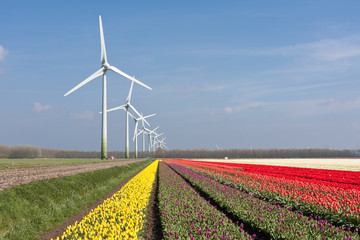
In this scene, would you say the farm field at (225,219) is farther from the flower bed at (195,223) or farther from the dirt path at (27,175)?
the dirt path at (27,175)

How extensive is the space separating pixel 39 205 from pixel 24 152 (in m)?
132

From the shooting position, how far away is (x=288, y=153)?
596 ft

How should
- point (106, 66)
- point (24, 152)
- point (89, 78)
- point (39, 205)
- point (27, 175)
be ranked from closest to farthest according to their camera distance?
point (39, 205), point (27, 175), point (89, 78), point (106, 66), point (24, 152)

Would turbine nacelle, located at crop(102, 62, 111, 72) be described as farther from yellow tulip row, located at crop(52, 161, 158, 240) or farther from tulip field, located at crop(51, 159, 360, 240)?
yellow tulip row, located at crop(52, 161, 158, 240)

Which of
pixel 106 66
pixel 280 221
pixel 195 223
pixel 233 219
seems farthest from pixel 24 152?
pixel 280 221

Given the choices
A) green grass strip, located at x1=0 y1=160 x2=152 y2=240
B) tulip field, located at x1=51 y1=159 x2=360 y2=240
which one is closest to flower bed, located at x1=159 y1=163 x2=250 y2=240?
tulip field, located at x1=51 y1=159 x2=360 y2=240

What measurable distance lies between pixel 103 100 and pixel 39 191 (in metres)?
46.1

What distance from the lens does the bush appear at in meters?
130

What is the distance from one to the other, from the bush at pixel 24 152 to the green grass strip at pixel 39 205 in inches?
4846

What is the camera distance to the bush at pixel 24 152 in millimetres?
129913

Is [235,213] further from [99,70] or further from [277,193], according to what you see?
[99,70]

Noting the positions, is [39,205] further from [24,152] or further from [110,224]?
[24,152]

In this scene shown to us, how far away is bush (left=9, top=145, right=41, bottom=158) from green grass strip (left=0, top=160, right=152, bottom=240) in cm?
12310

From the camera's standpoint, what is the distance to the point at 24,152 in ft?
436
